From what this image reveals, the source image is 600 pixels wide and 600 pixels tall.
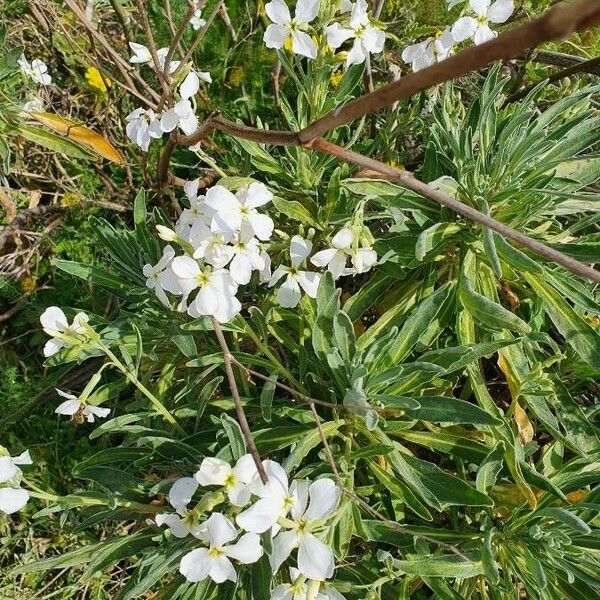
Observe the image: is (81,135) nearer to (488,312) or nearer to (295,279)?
(295,279)

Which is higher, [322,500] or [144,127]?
[144,127]

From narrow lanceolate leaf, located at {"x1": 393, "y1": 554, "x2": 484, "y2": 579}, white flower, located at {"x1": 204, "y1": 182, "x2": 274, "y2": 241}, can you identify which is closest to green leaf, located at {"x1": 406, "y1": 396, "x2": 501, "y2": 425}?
narrow lanceolate leaf, located at {"x1": 393, "y1": 554, "x2": 484, "y2": 579}

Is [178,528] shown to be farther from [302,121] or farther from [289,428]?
[302,121]

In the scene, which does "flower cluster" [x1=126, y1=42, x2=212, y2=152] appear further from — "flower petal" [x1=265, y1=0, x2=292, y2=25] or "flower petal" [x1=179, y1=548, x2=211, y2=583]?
"flower petal" [x1=179, y1=548, x2=211, y2=583]

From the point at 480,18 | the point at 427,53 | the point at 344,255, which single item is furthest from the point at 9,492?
the point at 480,18

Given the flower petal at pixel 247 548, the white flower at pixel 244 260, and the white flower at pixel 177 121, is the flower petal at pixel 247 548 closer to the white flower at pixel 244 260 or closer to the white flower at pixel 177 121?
the white flower at pixel 244 260

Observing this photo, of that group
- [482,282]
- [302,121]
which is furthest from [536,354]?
[302,121]
